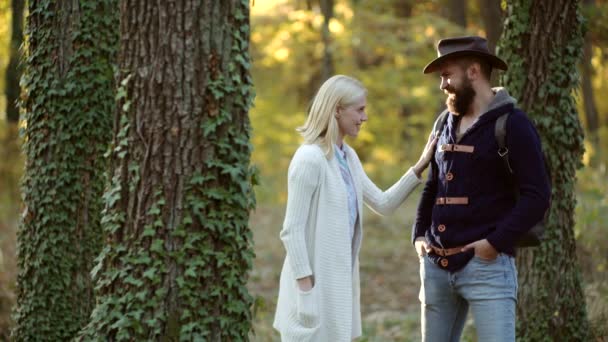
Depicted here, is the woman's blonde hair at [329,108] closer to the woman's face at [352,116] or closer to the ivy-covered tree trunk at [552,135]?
the woman's face at [352,116]

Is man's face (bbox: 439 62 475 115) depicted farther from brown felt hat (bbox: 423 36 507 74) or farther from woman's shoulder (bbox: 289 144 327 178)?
woman's shoulder (bbox: 289 144 327 178)

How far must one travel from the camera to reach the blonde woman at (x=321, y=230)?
4.31 m

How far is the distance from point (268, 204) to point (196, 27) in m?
19.4

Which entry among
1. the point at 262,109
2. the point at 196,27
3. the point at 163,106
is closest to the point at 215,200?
the point at 163,106

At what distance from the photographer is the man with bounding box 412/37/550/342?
154 inches

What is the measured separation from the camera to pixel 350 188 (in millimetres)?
4609

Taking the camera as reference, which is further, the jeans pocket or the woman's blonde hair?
the woman's blonde hair

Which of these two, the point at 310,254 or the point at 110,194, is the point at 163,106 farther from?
the point at 310,254

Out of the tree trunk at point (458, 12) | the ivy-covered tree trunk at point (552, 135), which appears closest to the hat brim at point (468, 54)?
the ivy-covered tree trunk at point (552, 135)

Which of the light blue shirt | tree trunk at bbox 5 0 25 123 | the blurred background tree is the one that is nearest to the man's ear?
the light blue shirt

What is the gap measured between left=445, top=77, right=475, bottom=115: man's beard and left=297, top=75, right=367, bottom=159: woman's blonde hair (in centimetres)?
53

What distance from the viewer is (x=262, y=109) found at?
86.8 ft

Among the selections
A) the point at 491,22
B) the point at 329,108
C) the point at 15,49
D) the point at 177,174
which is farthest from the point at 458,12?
the point at 177,174

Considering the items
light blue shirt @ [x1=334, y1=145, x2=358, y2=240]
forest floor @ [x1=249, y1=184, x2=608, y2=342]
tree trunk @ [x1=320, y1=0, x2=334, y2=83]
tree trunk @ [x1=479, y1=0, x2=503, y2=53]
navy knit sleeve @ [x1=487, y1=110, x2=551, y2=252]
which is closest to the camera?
navy knit sleeve @ [x1=487, y1=110, x2=551, y2=252]
